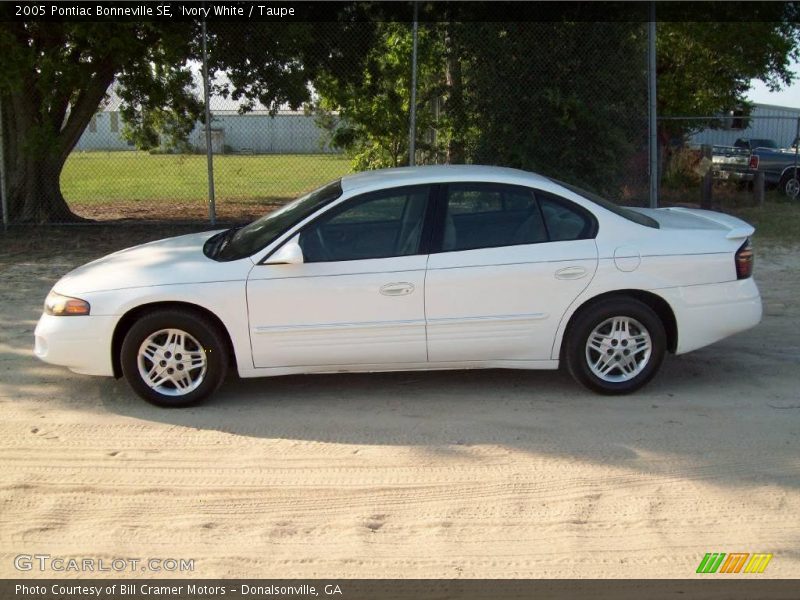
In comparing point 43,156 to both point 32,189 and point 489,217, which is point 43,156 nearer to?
point 32,189

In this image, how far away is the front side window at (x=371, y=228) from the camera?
627 cm

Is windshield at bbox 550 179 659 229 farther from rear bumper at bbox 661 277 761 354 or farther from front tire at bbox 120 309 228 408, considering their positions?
front tire at bbox 120 309 228 408

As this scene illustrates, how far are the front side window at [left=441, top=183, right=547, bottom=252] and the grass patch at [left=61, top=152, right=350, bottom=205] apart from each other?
788 centimetres

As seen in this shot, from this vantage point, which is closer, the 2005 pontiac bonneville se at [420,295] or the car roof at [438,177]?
the 2005 pontiac bonneville se at [420,295]

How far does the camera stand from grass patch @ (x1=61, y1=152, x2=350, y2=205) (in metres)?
15.2

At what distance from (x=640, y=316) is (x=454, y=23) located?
7.82 meters

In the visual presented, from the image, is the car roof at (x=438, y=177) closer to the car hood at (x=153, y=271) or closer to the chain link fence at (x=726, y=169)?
the car hood at (x=153, y=271)

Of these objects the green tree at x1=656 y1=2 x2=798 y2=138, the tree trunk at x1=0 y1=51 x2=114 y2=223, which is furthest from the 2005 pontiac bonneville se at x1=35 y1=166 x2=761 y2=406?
the green tree at x1=656 y1=2 x2=798 y2=138

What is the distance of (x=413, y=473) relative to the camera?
5199 millimetres

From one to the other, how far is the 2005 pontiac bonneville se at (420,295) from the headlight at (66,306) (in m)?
0.01

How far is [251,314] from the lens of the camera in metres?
6.14

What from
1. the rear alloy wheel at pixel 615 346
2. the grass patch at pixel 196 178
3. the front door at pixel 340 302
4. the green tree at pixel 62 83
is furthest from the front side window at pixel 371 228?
the grass patch at pixel 196 178

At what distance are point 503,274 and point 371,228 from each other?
958mm

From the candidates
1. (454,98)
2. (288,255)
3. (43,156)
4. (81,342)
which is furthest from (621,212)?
(43,156)
